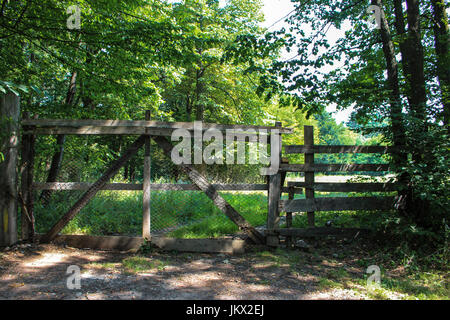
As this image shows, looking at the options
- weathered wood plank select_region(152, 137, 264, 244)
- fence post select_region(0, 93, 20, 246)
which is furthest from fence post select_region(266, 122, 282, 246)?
fence post select_region(0, 93, 20, 246)

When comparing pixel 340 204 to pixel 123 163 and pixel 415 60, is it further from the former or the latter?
pixel 123 163

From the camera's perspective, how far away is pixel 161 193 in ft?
25.7

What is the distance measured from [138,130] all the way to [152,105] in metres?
8.00

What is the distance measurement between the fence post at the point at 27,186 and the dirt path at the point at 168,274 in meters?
0.38

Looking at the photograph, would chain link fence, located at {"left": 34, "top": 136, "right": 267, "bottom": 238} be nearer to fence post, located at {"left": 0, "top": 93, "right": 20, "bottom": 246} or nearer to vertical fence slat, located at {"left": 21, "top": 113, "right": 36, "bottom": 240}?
vertical fence slat, located at {"left": 21, "top": 113, "right": 36, "bottom": 240}

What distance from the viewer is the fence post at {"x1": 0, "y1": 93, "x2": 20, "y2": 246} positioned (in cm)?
532

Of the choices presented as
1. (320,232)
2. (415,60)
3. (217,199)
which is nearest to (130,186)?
(217,199)

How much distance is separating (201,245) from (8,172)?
12.4 ft

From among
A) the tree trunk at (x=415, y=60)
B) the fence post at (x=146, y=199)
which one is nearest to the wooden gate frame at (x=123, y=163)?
the fence post at (x=146, y=199)

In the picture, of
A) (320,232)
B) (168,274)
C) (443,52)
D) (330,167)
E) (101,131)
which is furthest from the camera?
(443,52)

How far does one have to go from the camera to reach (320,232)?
5.96 m

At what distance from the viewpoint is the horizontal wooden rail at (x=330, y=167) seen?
231 inches
